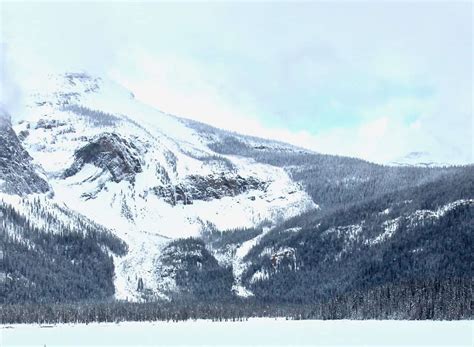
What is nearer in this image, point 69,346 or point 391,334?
point 69,346

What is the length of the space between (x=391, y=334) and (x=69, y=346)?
73731mm

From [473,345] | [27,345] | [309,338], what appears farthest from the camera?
[309,338]

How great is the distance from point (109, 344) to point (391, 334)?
213 feet

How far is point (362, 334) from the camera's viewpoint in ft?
652

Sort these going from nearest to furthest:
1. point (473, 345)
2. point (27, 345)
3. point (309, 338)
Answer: point (473, 345)
point (27, 345)
point (309, 338)

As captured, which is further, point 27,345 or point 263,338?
point 263,338

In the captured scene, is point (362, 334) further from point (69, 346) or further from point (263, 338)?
point (69, 346)

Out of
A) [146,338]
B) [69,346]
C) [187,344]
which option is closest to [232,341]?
[187,344]

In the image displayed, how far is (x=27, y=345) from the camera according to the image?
175 metres

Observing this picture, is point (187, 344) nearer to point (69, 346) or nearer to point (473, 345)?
point (69, 346)

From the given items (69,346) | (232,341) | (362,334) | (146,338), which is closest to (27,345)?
(69,346)

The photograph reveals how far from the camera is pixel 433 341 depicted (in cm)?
17512

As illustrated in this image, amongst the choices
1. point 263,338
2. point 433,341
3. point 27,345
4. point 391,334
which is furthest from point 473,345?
point 27,345

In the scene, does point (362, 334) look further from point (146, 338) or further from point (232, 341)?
point (146, 338)
